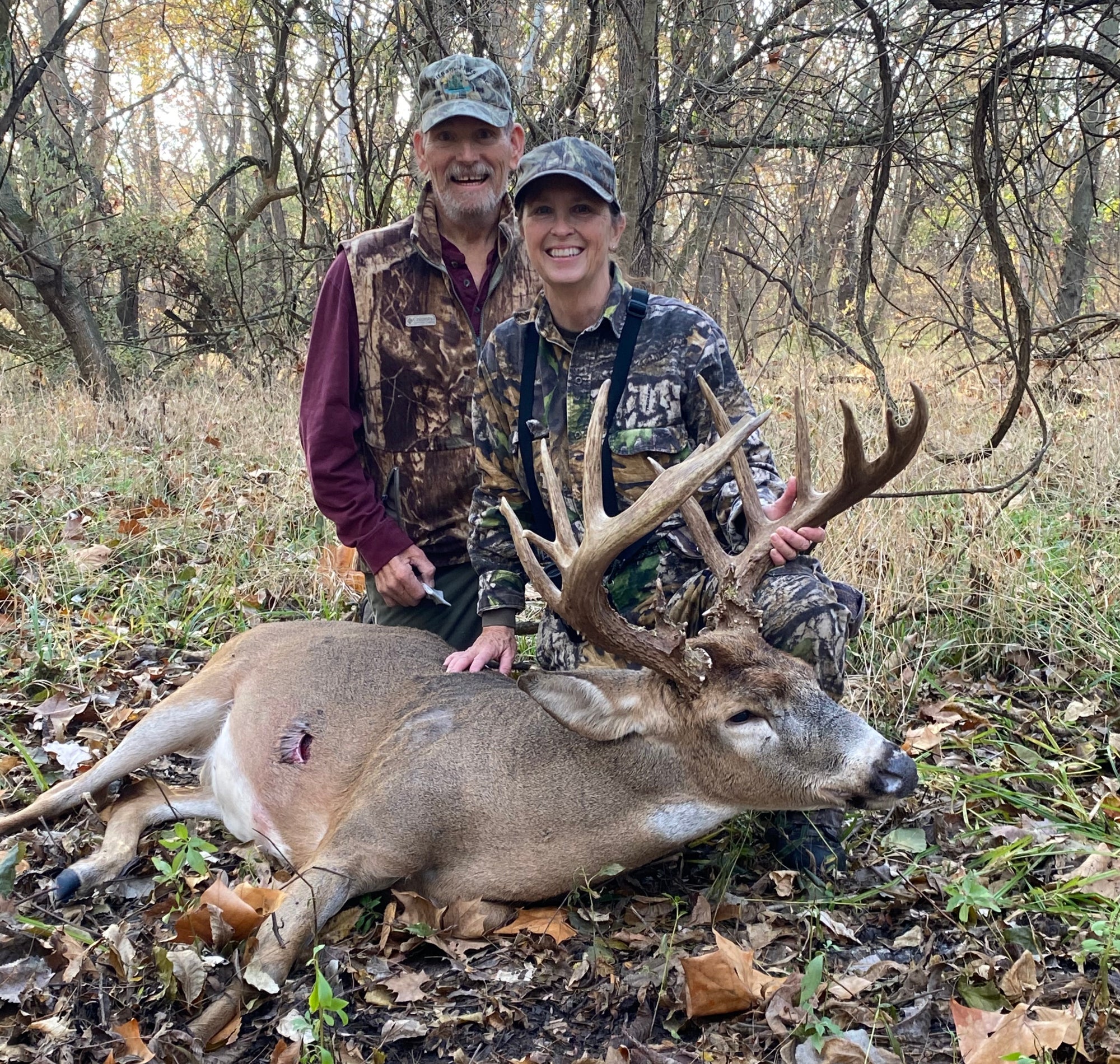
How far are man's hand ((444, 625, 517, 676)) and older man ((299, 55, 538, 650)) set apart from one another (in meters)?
0.76

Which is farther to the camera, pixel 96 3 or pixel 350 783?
pixel 96 3

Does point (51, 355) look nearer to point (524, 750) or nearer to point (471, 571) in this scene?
point (471, 571)

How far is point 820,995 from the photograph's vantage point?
2.69 m

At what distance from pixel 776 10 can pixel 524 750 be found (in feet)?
18.0

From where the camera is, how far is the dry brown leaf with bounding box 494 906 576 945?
3.07m

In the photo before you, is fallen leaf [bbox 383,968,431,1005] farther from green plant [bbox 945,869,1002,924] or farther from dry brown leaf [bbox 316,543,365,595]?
dry brown leaf [bbox 316,543,365,595]

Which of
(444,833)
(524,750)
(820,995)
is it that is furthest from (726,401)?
(820,995)

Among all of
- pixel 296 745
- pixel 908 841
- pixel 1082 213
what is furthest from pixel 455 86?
pixel 1082 213

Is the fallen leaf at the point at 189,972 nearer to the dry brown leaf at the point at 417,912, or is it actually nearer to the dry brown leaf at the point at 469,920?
the dry brown leaf at the point at 417,912

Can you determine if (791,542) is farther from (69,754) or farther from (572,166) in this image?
(69,754)

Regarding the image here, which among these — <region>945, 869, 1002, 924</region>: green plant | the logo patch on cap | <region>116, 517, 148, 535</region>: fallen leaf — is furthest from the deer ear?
<region>116, 517, 148, 535</region>: fallen leaf

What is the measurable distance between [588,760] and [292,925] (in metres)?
1.01

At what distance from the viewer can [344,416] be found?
5008 millimetres

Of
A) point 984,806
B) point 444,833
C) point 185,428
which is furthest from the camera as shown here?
point 185,428
